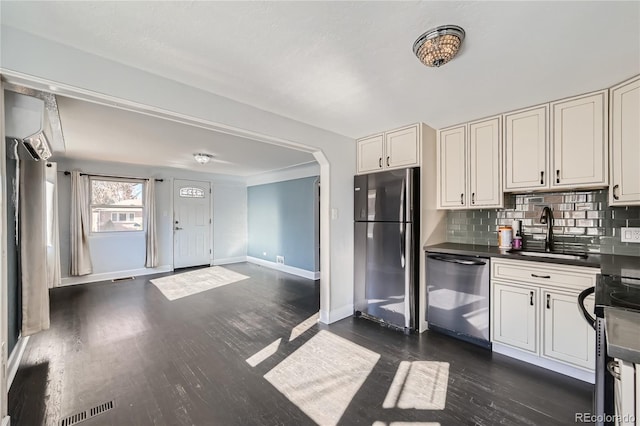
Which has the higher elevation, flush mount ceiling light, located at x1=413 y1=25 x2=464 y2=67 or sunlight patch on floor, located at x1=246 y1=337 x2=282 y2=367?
flush mount ceiling light, located at x1=413 y1=25 x2=464 y2=67

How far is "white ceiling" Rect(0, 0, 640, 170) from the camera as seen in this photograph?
4.16ft

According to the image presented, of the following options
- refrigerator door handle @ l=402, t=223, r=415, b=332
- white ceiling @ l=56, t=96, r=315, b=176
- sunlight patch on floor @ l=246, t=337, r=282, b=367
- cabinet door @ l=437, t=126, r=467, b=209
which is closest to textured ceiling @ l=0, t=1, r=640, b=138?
cabinet door @ l=437, t=126, r=467, b=209

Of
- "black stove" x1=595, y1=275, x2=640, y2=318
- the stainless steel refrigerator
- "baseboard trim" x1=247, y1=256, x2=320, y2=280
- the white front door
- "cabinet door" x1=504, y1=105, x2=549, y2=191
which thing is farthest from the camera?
the white front door

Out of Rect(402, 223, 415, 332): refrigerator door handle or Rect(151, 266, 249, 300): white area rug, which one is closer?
Rect(402, 223, 415, 332): refrigerator door handle

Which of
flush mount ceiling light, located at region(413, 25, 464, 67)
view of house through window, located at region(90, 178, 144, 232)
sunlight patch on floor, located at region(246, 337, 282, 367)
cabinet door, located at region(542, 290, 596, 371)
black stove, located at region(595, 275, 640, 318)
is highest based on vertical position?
flush mount ceiling light, located at region(413, 25, 464, 67)

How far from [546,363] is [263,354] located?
238 cm

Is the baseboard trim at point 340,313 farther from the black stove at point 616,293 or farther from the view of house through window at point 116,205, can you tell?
the view of house through window at point 116,205

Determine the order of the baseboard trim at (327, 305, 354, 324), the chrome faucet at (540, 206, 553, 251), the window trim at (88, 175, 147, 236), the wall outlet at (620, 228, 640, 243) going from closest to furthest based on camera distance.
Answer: the wall outlet at (620, 228, 640, 243) → the chrome faucet at (540, 206, 553, 251) → the baseboard trim at (327, 305, 354, 324) → the window trim at (88, 175, 147, 236)

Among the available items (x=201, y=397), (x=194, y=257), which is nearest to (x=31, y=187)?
(x=201, y=397)

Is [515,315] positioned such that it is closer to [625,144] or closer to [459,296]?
[459,296]

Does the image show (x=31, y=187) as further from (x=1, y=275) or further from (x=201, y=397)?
(x=201, y=397)

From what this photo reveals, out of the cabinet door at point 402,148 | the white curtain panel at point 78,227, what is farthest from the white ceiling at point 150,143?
the cabinet door at point 402,148

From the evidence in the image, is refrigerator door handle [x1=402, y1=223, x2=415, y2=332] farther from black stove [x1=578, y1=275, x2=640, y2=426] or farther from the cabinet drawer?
black stove [x1=578, y1=275, x2=640, y2=426]

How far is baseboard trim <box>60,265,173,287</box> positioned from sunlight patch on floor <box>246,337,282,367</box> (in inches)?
167
